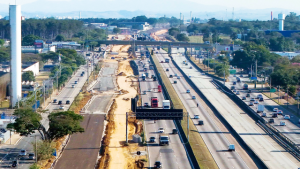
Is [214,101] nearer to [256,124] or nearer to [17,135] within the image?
[256,124]

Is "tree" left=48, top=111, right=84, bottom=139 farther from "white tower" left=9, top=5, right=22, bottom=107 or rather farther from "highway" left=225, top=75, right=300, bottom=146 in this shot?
"highway" left=225, top=75, right=300, bottom=146

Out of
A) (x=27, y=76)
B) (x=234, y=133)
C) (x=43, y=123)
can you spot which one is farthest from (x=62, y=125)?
(x=27, y=76)

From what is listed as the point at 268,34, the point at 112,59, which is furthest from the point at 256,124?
the point at 268,34

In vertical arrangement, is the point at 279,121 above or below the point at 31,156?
above

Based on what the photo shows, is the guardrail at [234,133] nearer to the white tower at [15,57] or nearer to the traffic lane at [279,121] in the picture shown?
the traffic lane at [279,121]

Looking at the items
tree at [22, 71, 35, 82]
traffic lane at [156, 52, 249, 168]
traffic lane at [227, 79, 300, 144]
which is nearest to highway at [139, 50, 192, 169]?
traffic lane at [156, 52, 249, 168]

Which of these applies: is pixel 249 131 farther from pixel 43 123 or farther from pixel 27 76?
pixel 27 76
